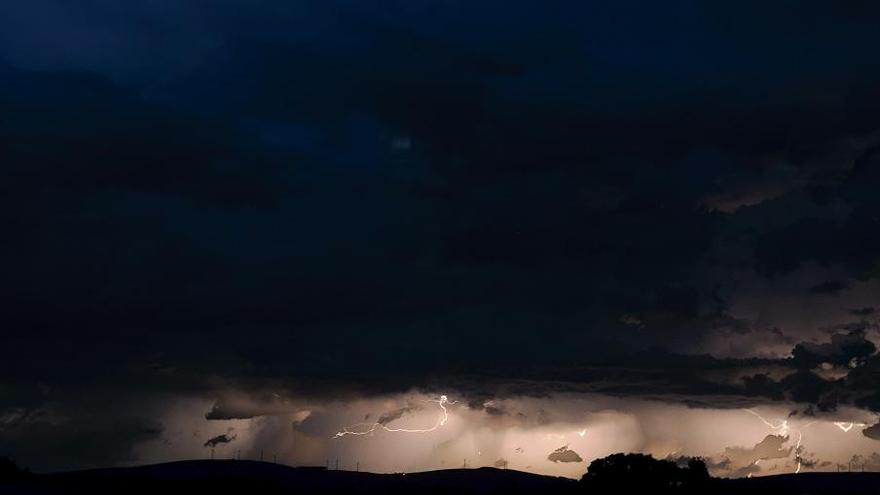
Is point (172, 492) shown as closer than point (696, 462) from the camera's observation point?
No

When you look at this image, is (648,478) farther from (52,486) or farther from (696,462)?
(52,486)

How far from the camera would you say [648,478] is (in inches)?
5910

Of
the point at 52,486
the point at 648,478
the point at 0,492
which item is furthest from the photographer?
the point at 52,486

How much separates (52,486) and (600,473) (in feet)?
354

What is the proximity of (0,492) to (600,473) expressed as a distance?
10550 cm

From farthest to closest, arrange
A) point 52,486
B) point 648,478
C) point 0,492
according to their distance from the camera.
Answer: point 52,486
point 0,492
point 648,478

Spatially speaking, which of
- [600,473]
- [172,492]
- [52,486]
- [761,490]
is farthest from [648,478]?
[52,486]

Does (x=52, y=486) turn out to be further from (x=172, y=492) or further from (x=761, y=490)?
(x=761, y=490)

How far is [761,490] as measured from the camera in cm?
19012

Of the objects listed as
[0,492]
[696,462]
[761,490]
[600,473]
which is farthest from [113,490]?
[761,490]

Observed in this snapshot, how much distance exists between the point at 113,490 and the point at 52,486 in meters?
11.7

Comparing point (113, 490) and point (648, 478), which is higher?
point (113, 490)

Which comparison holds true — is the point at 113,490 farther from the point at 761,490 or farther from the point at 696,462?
the point at 761,490

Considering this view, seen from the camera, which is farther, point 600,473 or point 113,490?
point 113,490
